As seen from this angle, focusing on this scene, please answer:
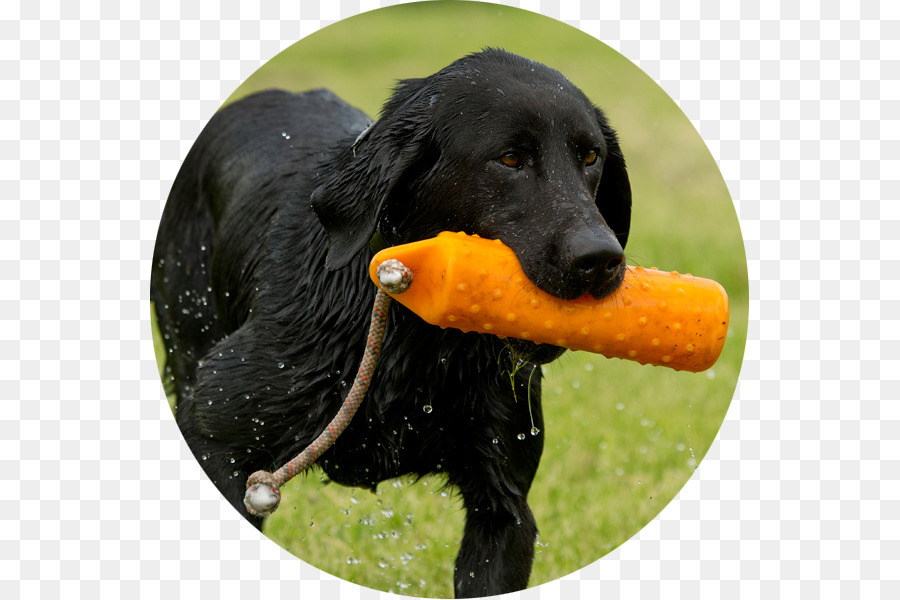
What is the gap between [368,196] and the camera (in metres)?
3.39

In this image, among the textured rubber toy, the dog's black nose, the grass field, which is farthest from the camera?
the grass field

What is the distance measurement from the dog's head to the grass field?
0.34 meters

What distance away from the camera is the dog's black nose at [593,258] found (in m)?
2.93

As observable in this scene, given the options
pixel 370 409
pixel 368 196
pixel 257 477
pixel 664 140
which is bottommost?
pixel 257 477

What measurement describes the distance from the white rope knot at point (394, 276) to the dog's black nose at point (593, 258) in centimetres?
52

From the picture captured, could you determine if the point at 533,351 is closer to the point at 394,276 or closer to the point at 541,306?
the point at 541,306

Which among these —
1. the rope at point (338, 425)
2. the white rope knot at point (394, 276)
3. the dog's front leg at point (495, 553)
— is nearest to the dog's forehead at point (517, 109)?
the white rope knot at point (394, 276)

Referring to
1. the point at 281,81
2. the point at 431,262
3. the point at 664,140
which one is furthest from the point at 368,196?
the point at 664,140

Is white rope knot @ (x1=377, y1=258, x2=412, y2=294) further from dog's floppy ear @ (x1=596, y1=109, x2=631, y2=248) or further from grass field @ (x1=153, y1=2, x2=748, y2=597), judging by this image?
dog's floppy ear @ (x1=596, y1=109, x2=631, y2=248)

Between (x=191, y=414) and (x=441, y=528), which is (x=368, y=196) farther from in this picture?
(x=441, y=528)

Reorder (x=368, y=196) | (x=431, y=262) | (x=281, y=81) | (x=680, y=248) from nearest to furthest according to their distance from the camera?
(x=431, y=262) → (x=368, y=196) → (x=281, y=81) → (x=680, y=248)

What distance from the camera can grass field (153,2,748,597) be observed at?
13.9 feet

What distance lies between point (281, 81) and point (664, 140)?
2095 mm

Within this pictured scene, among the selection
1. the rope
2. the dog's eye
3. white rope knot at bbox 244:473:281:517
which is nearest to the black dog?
the dog's eye
